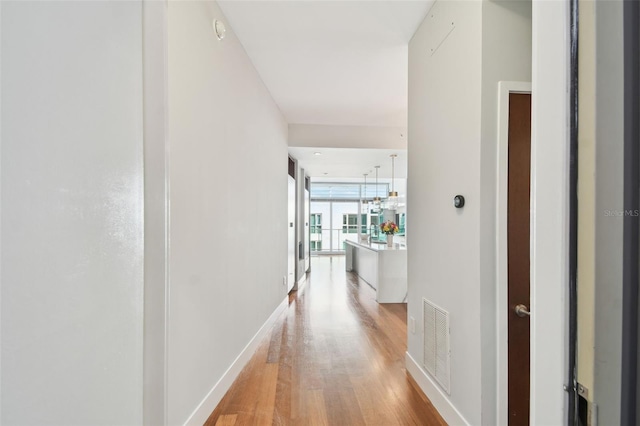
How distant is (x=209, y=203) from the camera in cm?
200

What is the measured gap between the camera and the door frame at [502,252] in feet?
5.24

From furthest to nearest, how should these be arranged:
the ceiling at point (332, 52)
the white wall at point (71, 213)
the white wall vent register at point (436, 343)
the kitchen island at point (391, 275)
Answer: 1. the kitchen island at point (391, 275)
2. the ceiling at point (332, 52)
3. the white wall vent register at point (436, 343)
4. the white wall at point (71, 213)

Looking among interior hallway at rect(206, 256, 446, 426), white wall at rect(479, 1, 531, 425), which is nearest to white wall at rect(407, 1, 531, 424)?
white wall at rect(479, 1, 531, 425)

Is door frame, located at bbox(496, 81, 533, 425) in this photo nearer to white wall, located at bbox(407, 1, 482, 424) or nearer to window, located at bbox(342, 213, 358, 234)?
white wall, located at bbox(407, 1, 482, 424)

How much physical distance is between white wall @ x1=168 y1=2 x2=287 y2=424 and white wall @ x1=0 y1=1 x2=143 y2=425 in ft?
2.96

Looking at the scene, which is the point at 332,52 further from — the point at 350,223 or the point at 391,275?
the point at 350,223

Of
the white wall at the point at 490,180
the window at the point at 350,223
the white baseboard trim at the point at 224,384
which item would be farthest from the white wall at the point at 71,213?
the window at the point at 350,223

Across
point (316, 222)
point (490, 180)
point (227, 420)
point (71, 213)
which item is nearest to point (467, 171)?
point (490, 180)

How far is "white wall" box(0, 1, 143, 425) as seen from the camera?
42 centimetres

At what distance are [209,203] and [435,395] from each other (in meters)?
2.04

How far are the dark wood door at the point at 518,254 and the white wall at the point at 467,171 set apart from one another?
0.10 meters

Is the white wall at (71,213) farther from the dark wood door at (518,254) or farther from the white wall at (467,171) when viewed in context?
the dark wood door at (518,254)

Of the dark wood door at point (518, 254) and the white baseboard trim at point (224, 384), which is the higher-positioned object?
the dark wood door at point (518, 254)

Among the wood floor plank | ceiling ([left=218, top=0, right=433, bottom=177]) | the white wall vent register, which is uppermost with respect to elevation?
ceiling ([left=218, top=0, right=433, bottom=177])
